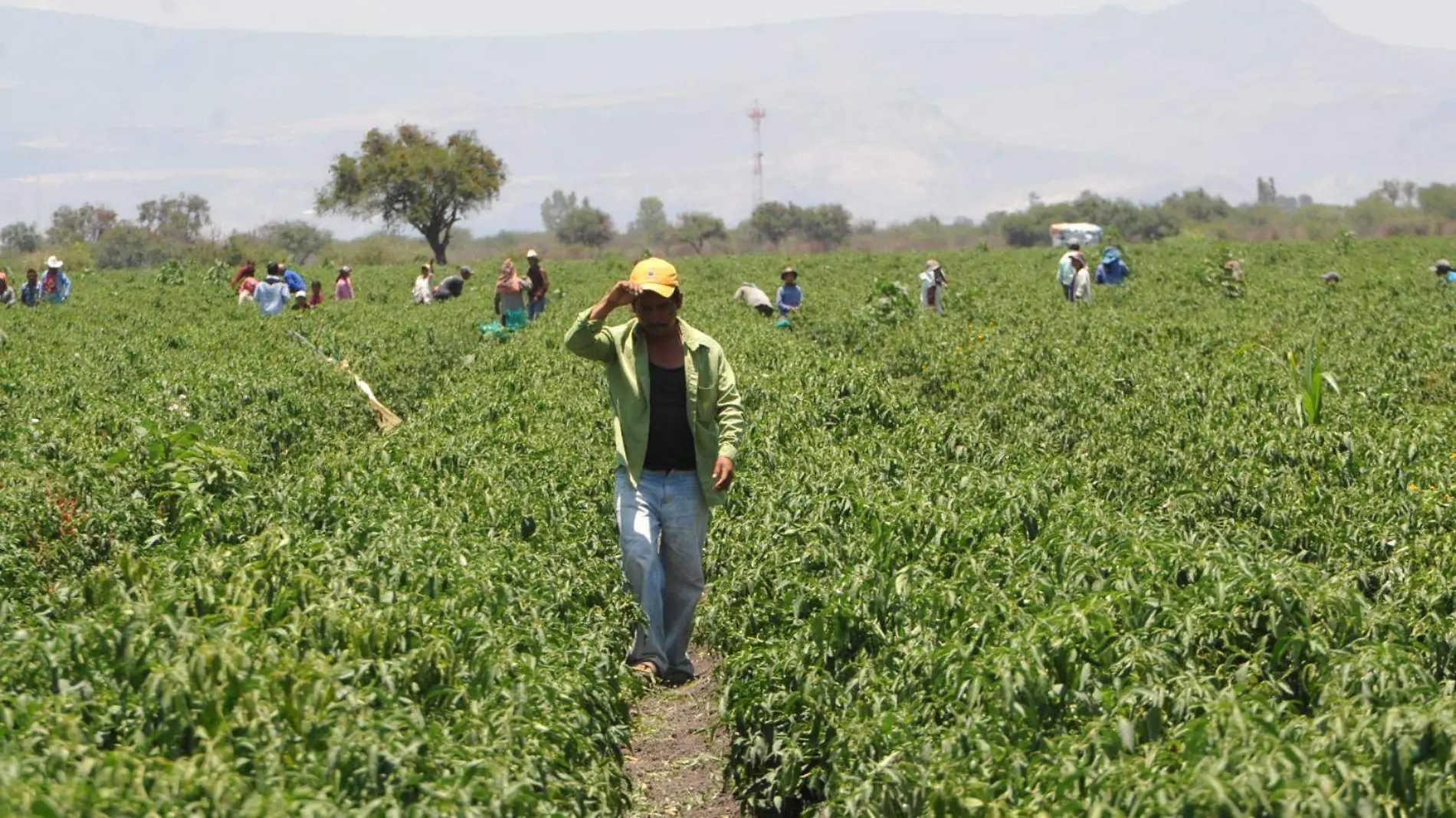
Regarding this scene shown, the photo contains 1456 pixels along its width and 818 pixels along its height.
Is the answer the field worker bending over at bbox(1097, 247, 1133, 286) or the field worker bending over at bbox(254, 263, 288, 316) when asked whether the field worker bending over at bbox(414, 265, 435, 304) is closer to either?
the field worker bending over at bbox(254, 263, 288, 316)

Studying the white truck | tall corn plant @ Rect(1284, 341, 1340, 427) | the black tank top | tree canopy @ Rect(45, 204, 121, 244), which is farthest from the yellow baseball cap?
tree canopy @ Rect(45, 204, 121, 244)

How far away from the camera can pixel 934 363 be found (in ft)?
52.5

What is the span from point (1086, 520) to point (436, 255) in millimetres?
74452

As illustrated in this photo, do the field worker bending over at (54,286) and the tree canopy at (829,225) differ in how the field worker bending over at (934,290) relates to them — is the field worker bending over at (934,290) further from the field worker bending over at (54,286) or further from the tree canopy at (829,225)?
the tree canopy at (829,225)

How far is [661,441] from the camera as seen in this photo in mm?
7359

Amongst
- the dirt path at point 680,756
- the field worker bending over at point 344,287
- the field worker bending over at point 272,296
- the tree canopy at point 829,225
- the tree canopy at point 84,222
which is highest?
the field worker bending over at point 272,296

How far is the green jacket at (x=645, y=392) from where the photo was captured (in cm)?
728

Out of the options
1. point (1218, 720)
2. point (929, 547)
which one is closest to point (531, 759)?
point (1218, 720)

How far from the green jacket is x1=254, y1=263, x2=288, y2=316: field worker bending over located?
59.0ft

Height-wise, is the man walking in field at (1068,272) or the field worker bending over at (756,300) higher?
the man walking in field at (1068,272)

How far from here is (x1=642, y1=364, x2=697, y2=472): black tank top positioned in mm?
Answer: 7344

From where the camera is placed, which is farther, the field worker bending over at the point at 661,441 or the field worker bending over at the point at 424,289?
the field worker bending over at the point at 424,289

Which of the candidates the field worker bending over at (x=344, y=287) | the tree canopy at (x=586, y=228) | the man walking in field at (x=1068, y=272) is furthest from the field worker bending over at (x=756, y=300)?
the tree canopy at (x=586, y=228)

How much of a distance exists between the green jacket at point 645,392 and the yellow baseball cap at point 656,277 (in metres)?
0.29
